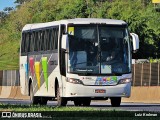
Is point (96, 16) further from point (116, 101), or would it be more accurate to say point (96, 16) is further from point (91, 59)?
point (91, 59)

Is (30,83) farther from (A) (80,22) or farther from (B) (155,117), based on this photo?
(B) (155,117)

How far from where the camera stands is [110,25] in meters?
31.2

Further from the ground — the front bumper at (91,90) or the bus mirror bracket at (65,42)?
the bus mirror bracket at (65,42)

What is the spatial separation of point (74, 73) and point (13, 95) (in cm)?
2930

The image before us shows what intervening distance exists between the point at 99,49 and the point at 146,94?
12741 millimetres

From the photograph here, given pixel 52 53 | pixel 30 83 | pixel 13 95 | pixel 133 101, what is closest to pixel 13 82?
pixel 13 95

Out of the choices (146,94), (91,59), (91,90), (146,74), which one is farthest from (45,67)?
(146,74)

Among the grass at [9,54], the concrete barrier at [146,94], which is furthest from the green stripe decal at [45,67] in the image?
the grass at [9,54]

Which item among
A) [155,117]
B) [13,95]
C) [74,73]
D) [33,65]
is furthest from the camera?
[13,95]

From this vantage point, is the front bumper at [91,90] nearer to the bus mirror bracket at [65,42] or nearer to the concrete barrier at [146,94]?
the bus mirror bracket at [65,42]

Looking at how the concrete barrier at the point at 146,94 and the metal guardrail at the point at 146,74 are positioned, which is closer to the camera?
the concrete barrier at the point at 146,94

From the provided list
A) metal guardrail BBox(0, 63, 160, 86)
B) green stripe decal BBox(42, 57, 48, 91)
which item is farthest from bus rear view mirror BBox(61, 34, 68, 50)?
metal guardrail BBox(0, 63, 160, 86)

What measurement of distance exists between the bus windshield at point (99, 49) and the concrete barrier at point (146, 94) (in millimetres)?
10896

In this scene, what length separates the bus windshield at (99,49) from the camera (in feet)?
99.5
